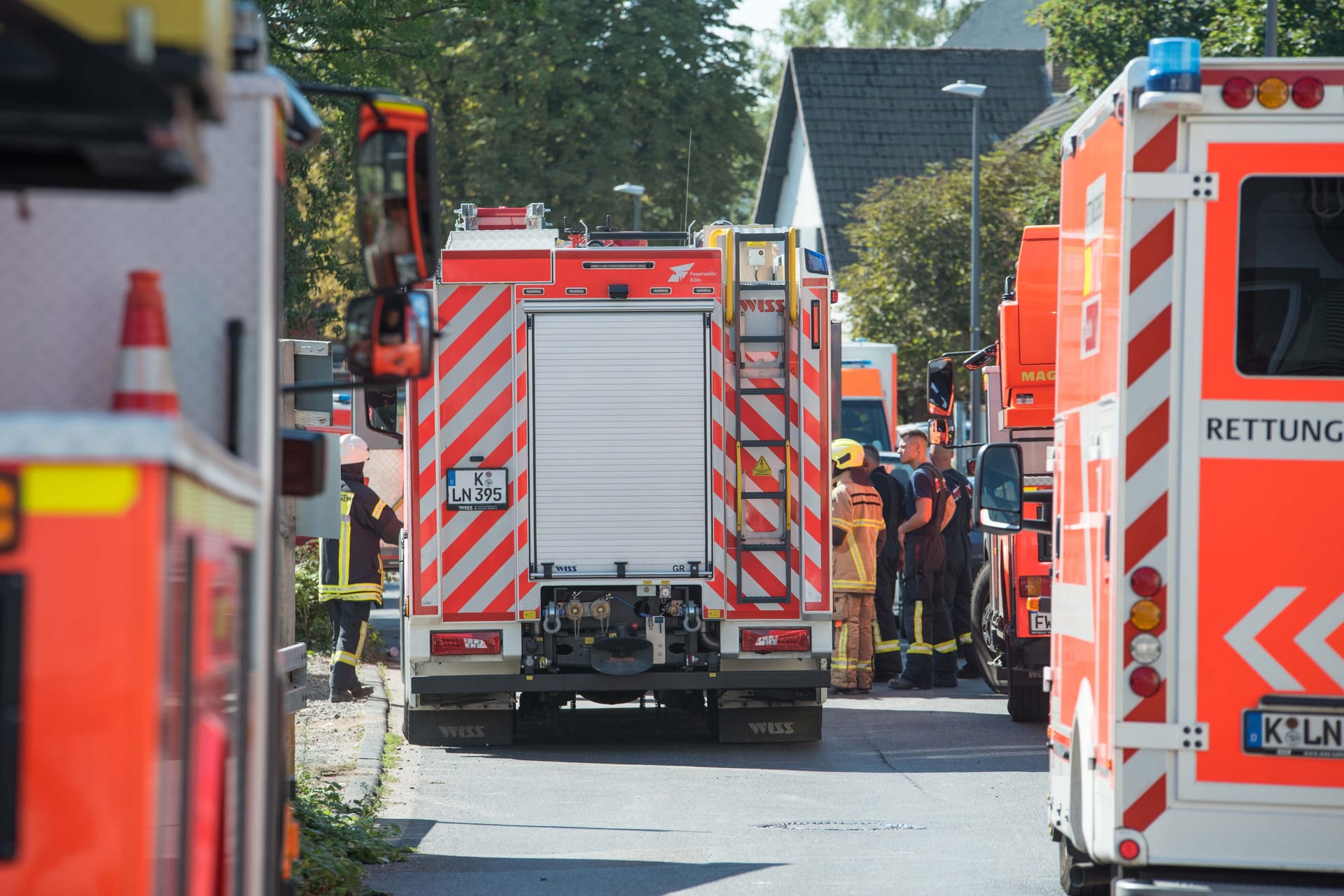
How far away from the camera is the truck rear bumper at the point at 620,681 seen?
1148cm

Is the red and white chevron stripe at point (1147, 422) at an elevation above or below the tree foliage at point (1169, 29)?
below

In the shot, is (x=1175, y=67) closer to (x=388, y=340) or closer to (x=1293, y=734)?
(x=1293, y=734)

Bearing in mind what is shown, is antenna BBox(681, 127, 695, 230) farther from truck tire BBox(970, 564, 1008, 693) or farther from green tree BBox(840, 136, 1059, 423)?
green tree BBox(840, 136, 1059, 423)

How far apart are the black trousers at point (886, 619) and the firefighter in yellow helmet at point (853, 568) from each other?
369 mm

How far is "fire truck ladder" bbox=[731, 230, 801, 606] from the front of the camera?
37.8 ft

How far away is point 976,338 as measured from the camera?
31.1 m

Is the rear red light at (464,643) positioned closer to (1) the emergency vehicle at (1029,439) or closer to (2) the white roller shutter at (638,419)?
(2) the white roller shutter at (638,419)

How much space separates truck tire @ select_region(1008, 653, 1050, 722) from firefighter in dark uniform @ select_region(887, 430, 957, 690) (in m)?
2.08

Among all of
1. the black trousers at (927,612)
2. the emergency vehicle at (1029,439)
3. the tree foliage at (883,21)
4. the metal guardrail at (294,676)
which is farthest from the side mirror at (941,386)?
the tree foliage at (883,21)

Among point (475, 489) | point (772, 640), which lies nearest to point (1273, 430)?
point (772, 640)

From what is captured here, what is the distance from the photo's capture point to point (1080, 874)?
6.76 metres

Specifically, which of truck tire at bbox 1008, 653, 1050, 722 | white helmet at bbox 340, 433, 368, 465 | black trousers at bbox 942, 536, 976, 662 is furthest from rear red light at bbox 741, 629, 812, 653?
white helmet at bbox 340, 433, 368, 465

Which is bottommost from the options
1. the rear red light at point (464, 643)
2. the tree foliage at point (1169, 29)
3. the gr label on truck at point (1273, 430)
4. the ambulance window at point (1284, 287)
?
the rear red light at point (464, 643)

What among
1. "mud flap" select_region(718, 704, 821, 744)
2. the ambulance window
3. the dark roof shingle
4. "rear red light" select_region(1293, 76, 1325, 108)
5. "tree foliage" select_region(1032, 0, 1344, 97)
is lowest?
"mud flap" select_region(718, 704, 821, 744)
